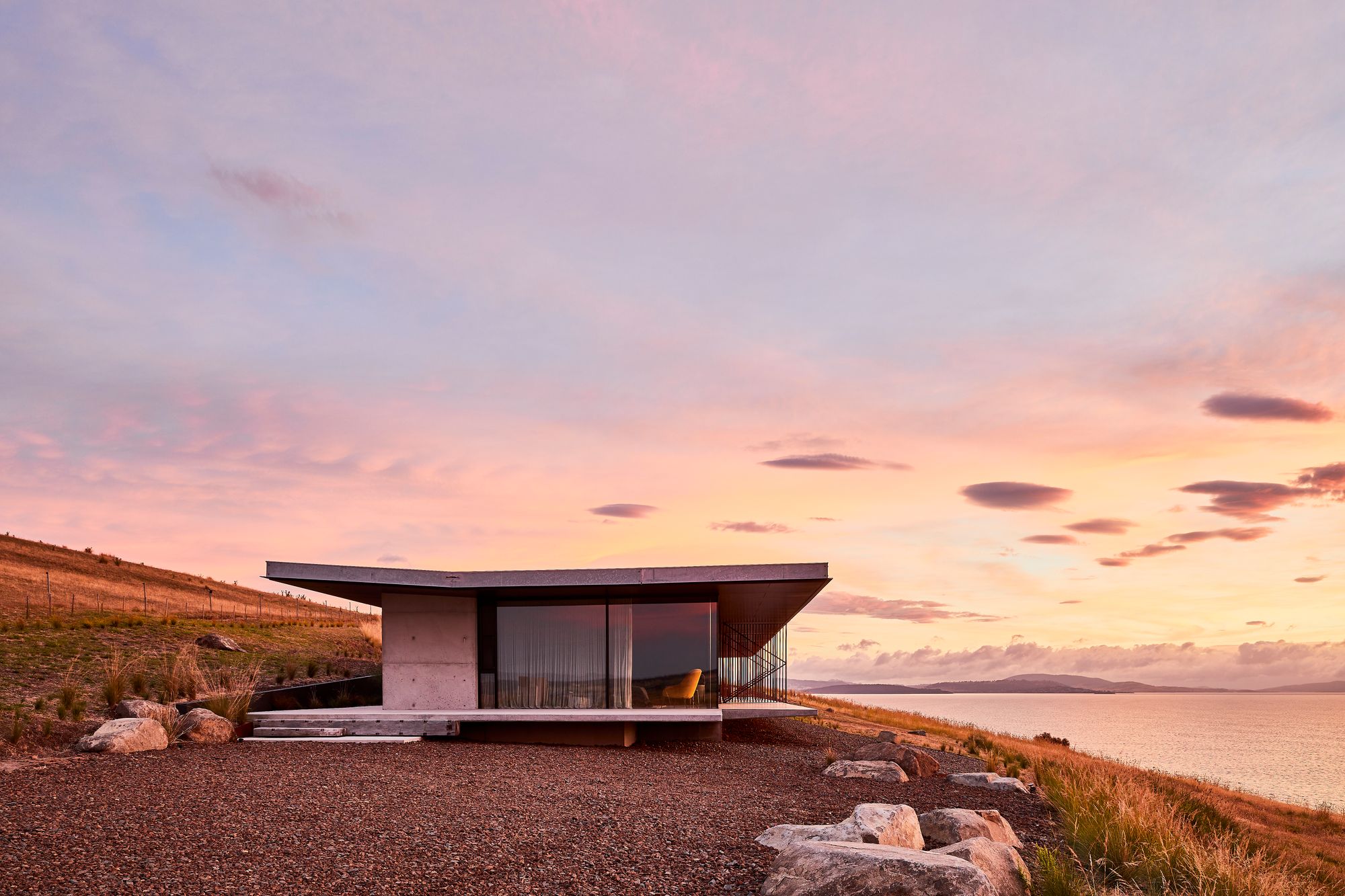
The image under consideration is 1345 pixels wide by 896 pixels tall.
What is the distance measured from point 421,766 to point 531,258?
8664 millimetres

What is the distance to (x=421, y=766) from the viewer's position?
11.1m

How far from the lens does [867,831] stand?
22.7 ft

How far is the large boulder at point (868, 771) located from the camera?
1232 centimetres

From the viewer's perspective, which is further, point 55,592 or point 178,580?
→ point 178,580

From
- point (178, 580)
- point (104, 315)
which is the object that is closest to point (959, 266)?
point (104, 315)

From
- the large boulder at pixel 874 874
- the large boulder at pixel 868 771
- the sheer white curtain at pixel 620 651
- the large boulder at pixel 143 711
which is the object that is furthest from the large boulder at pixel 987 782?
the large boulder at pixel 143 711

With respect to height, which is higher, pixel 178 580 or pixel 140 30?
pixel 140 30

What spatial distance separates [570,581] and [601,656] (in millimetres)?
1995

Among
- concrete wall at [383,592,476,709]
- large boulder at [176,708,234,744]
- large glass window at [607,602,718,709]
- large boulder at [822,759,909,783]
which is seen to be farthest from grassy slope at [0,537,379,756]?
large boulder at [822,759,909,783]

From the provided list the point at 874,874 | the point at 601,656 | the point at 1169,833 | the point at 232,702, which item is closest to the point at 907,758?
the point at 1169,833

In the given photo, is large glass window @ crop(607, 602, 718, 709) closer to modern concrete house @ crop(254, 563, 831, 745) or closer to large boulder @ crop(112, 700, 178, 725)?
modern concrete house @ crop(254, 563, 831, 745)

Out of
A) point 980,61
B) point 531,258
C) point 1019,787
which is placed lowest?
point 1019,787

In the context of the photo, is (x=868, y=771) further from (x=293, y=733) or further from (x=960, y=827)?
(x=293, y=733)

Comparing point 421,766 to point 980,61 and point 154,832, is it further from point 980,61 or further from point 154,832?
point 980,61
